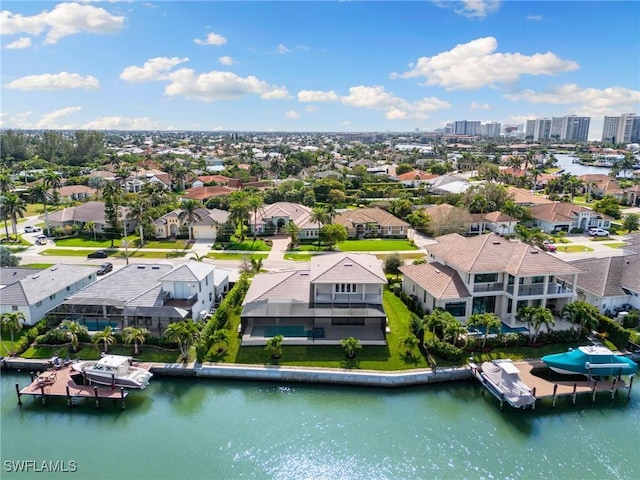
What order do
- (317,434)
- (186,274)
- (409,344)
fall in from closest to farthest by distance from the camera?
(317,434)
(409,344)
(186,274)

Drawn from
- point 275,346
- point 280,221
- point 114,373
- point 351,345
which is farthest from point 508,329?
point 280,221

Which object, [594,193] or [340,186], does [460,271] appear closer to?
[340,186]

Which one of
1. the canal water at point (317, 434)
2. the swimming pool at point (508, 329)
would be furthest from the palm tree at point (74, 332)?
the swimming pool at point (508, 329)

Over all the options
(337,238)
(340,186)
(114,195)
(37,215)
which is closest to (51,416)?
(337,238)

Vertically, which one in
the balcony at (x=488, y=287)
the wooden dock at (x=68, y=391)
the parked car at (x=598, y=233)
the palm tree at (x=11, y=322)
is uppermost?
the balcony at (x=488, y=287)

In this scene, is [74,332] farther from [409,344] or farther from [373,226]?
[373,226]

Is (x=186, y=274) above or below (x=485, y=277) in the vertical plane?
above

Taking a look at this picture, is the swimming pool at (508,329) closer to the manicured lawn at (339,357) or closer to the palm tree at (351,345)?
the manicured lawn at (339,357)
